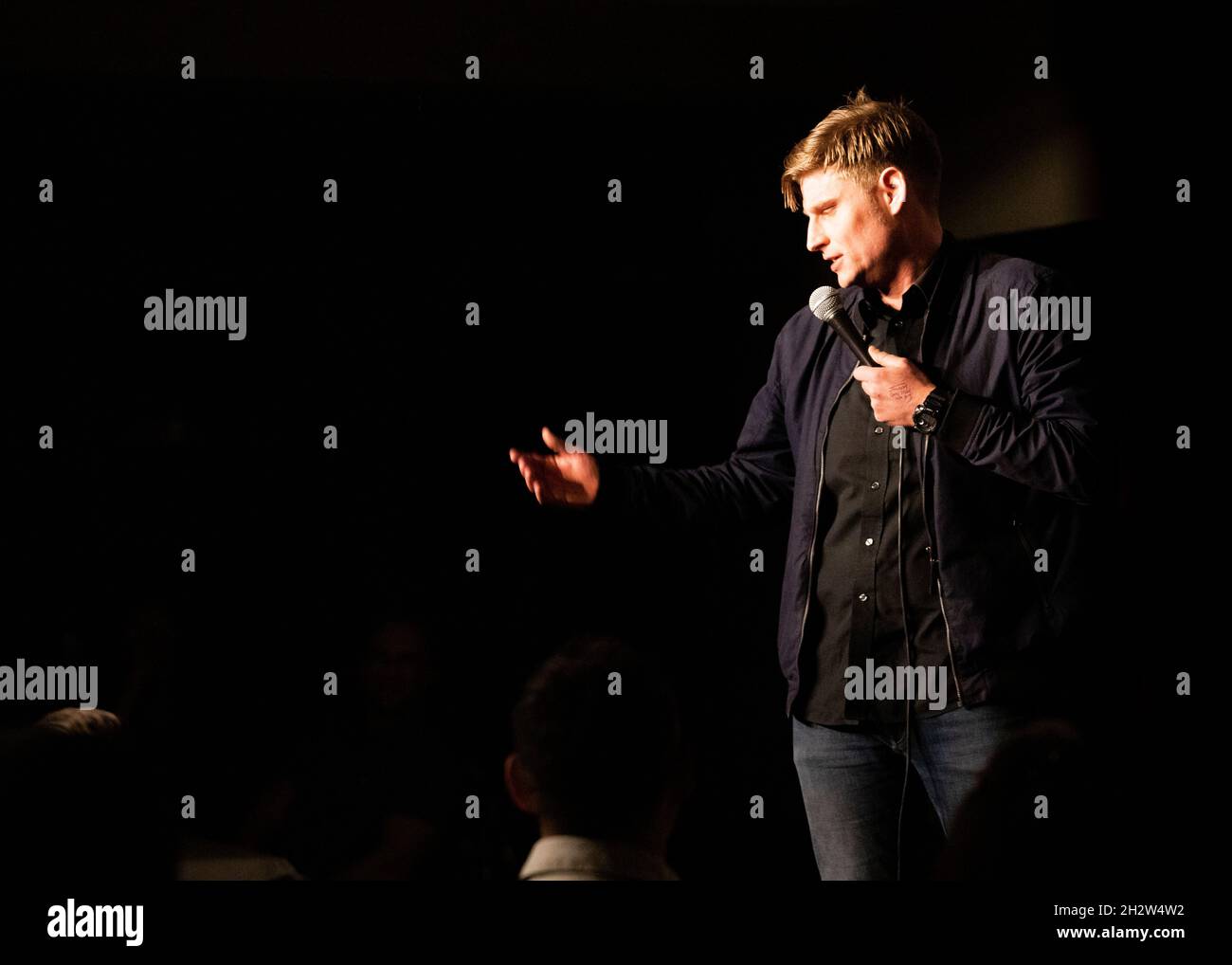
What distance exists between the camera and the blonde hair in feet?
7.20

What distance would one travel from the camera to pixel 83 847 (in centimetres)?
235

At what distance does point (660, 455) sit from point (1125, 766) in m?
1.21

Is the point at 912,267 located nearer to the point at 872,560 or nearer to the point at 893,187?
the point at 893,187

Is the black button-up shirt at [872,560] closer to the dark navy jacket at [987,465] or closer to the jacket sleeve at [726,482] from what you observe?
the dark navy jacket at [987,465]

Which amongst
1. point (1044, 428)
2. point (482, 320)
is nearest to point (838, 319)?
point (1044, 428)

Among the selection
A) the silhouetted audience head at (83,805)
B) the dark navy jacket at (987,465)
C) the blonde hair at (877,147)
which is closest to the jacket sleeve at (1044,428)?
the dark navy jacket at (987,465)

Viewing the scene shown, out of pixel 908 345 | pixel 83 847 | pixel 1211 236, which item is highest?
pixel 1211 236

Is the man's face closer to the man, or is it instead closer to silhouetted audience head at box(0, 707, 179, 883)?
the man

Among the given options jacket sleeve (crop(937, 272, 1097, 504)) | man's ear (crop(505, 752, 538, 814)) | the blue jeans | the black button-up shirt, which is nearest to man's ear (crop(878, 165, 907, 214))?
the black button-up shirt

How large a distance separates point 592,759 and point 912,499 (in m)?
0.85

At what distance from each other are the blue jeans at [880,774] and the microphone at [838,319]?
0.63m

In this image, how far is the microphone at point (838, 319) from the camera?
81.8 inches

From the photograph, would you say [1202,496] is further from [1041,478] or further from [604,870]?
[604,870]
